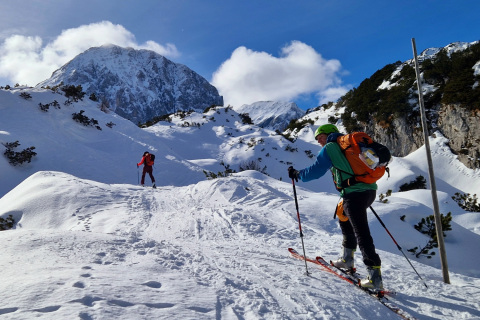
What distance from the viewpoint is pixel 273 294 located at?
310 centimetres

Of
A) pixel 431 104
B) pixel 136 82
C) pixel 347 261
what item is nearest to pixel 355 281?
pixel 347 261

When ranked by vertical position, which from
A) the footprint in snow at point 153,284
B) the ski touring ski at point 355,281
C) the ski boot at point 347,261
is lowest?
the ski touring ski at point 355,281

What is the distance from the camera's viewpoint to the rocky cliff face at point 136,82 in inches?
3695

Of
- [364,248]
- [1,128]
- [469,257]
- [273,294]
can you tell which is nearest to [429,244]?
[469,257]

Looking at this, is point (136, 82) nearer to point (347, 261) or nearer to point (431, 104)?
point (431, 104)

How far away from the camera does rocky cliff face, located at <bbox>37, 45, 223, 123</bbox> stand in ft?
308

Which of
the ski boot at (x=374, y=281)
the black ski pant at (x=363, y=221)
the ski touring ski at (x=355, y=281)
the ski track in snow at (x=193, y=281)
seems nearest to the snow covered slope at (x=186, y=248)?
the ski track in snow at (x=193, y=281)

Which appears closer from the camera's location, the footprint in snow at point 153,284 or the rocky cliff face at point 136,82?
the footprint in snow at point 153,284

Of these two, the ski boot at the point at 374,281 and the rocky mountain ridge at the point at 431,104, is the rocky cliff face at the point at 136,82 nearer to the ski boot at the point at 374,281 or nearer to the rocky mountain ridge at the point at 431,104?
the rocky mountain ridge at the point at 431,104

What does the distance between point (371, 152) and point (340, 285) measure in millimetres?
1844

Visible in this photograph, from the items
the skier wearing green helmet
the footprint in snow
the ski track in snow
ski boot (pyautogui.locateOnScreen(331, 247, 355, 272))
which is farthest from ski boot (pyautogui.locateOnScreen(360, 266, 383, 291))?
the footprint in snow

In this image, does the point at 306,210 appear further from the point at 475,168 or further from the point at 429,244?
the point at 475,168

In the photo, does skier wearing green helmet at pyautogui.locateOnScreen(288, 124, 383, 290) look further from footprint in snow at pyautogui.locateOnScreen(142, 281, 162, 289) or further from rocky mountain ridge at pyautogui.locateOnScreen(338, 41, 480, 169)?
rocky mountain ridge at pyautogui.locateOnScreen(338, 41, 480, 169)

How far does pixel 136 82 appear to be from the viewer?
9938 centimetres
